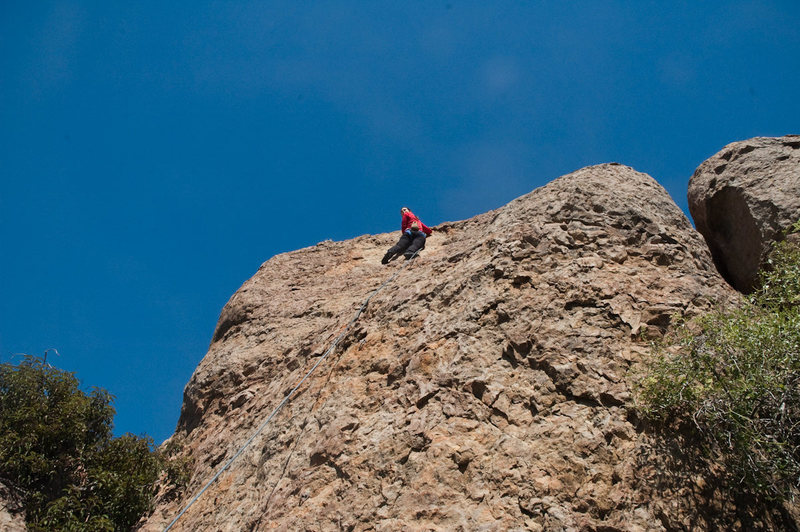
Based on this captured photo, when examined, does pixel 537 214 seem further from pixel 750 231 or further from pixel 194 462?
pixel 194 462

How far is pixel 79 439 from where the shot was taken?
10836mm

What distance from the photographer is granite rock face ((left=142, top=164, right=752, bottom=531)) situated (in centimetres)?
668

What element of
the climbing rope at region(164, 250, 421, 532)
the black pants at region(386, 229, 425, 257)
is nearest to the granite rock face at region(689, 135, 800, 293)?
the black pants at region(386, 229, 425, 257)

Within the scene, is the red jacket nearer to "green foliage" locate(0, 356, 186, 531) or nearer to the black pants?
the black pants

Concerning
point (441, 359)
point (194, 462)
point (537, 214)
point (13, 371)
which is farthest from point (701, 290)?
point (13, 371)

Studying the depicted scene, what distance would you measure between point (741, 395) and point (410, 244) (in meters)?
10.3

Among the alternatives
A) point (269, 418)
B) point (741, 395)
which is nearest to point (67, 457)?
point (269, 418)

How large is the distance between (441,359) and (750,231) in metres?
7.66

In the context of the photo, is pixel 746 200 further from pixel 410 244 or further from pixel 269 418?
pixel 269 418

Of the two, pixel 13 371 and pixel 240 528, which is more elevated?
pixel 13 371

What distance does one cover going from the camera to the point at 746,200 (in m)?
12.5

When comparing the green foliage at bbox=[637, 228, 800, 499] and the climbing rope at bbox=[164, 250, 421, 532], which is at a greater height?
the climbing rope at bbox=[164, 250, 421, 532]

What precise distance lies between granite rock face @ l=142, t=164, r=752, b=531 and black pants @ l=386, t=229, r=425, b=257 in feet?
7.81

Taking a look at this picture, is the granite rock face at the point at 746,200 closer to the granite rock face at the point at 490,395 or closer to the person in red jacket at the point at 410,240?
the granite rock face at the point at 490,395
